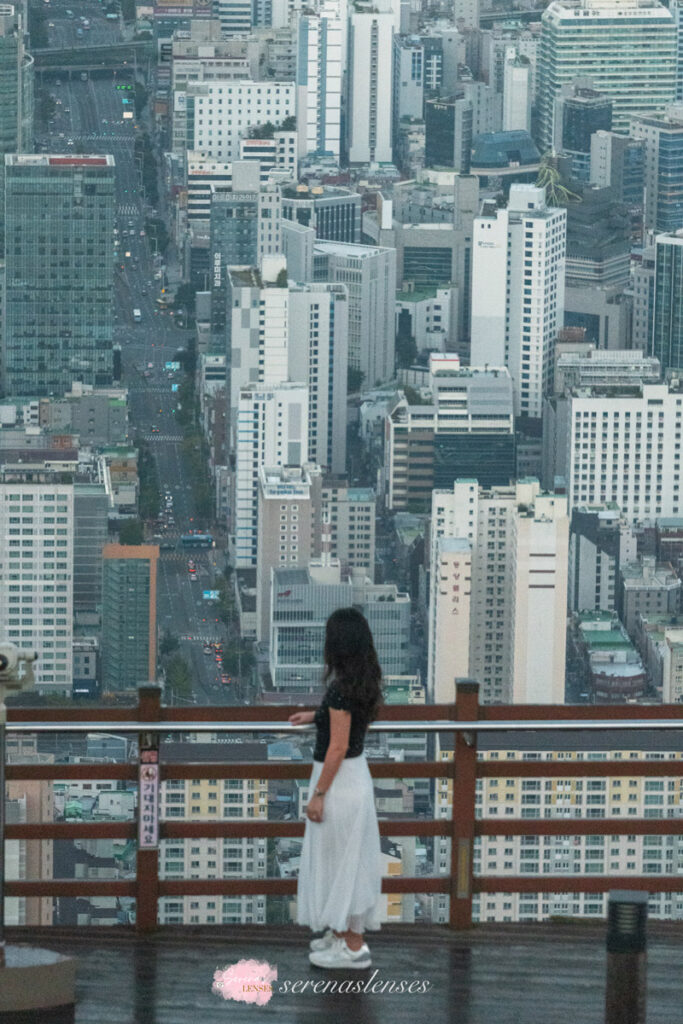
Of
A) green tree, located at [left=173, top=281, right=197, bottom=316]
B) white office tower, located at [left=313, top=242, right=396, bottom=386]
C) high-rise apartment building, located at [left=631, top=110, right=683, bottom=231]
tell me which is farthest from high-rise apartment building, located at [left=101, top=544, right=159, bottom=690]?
high-rise apartment building, located at [left=631, top=110, right=683, bottom=231]

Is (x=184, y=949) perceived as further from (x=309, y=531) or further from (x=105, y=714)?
(x=309, y=531)

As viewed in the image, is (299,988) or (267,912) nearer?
(299,988)

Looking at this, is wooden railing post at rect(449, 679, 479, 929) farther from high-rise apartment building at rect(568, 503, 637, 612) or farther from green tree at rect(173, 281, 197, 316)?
green tree at rect(173, 281, 197, 316)

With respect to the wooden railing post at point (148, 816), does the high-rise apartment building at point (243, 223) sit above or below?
below

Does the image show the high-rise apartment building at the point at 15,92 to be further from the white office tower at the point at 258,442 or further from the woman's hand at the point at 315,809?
the woman's hand at the point at 315,809

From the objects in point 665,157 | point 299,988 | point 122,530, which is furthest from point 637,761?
point 665,157

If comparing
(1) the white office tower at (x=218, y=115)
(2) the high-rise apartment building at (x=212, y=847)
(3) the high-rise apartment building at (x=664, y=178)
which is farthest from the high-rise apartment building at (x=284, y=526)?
(3) the high-rise apartment building at (x=664, y=178)
